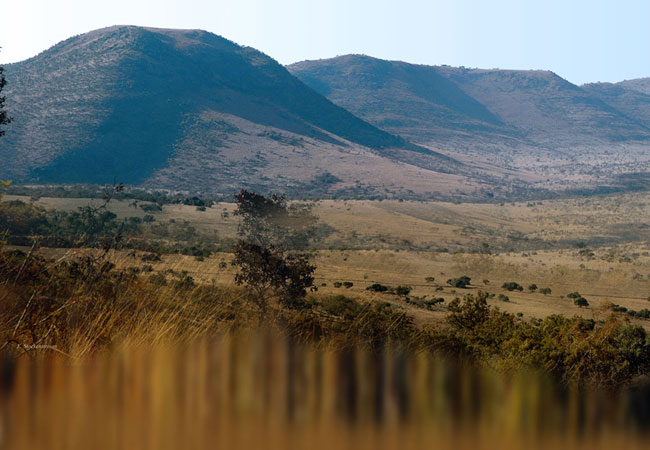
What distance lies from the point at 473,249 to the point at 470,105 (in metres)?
140

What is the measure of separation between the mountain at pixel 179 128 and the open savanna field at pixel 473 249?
2006 centimetres

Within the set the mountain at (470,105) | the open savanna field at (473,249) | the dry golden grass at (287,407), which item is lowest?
the open savanna field at (473,249)

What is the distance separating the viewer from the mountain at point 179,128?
7494cm

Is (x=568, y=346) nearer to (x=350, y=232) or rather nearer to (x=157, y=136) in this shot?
(x=350, y=232)

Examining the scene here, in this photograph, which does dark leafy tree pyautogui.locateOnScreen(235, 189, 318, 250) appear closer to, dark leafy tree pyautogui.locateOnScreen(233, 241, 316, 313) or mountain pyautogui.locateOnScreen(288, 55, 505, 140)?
dark leafy tree pyautogui.locateOnScreen(233, 241, 316, 313)

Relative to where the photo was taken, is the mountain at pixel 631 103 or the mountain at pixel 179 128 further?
the mountain at pixel 631 103

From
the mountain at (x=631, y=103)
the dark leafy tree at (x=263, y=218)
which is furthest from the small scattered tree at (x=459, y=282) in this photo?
the mountain at (x=631, y=103)

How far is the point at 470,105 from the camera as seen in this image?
17338 centimetres

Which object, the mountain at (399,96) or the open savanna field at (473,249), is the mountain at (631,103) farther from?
the open savanna field at (473,249)

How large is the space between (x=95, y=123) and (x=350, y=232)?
5104cm

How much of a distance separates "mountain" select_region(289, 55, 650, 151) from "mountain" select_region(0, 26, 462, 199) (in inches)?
1087

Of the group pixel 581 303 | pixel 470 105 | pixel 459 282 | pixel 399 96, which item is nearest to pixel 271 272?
pixel 581 303

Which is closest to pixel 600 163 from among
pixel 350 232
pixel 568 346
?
pixel 350 232

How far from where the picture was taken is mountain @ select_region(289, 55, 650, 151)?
142000 mm
